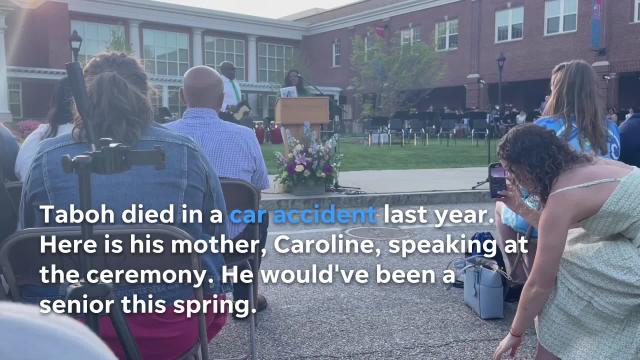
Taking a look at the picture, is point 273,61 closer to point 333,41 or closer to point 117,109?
point 333,41

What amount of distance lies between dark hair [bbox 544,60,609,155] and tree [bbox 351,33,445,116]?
28128 millimetres

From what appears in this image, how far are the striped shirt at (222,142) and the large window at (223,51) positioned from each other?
38.3 m

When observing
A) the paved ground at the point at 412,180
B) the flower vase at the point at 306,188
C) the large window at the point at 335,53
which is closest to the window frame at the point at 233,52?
the large window at the point at 335,53

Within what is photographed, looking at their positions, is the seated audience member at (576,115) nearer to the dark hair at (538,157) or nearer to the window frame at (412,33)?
the dark hair at (538,157)

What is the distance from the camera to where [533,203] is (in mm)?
3457

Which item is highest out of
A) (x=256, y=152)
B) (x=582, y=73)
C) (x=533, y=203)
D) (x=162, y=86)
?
(x=162, y=86)

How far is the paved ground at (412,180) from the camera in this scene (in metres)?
9.20

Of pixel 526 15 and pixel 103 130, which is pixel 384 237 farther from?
pixel 526 15

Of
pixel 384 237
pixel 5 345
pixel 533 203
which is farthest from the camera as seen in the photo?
pixel 384 237

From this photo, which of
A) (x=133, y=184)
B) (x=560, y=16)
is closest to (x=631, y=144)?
(x=133, y=184)

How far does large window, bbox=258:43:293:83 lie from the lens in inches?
1705

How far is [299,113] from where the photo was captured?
28.9 feet

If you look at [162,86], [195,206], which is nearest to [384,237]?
[195,206]

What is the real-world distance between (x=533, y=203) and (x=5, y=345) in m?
3.22
